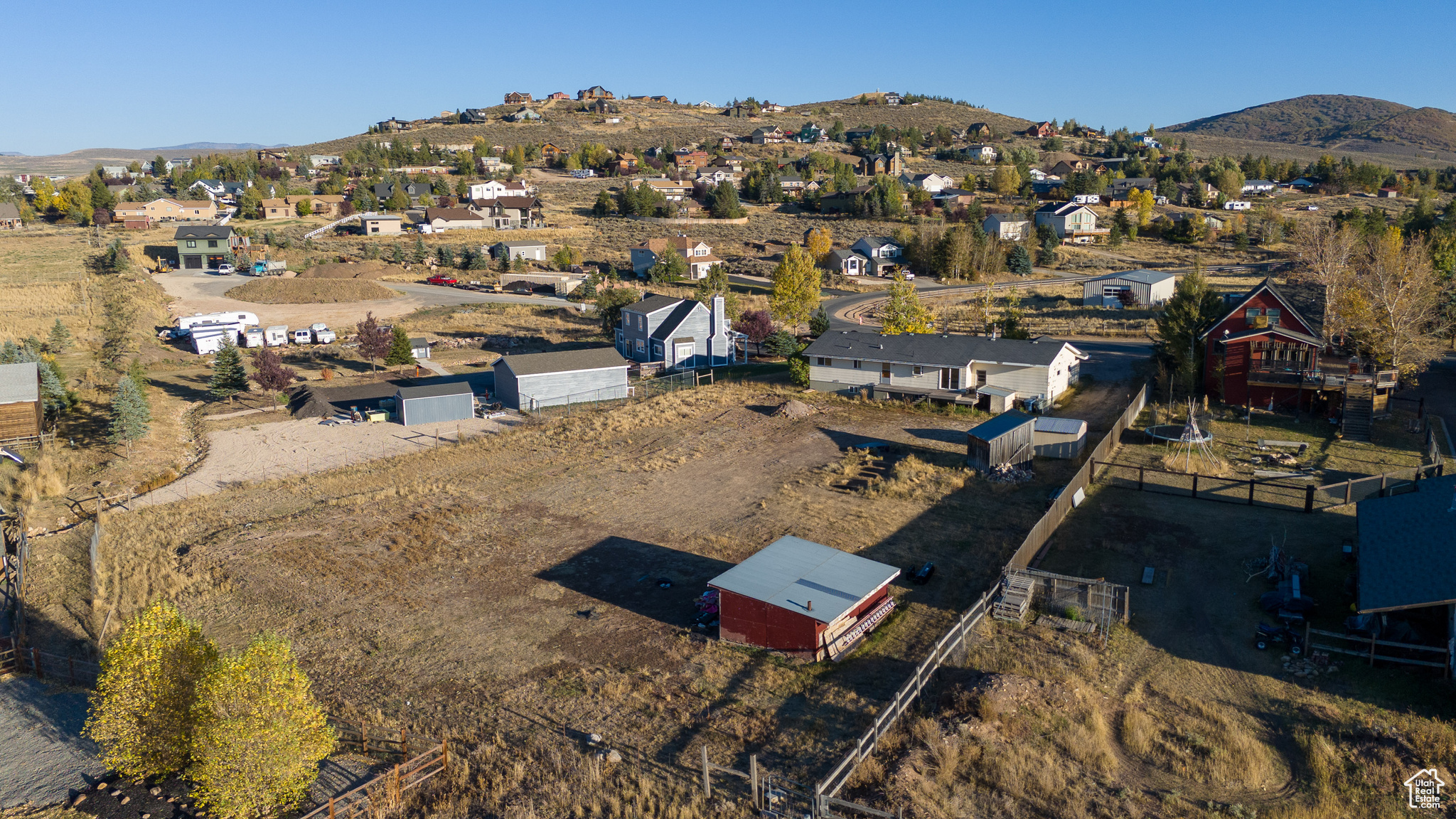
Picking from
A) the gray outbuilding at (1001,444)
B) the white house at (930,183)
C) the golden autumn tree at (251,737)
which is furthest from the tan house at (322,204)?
the golden autumn tree at (251,737)

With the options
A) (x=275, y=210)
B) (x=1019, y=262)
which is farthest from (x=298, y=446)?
(x=275, y=210)

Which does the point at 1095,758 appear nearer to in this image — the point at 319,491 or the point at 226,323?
the point at 319,491

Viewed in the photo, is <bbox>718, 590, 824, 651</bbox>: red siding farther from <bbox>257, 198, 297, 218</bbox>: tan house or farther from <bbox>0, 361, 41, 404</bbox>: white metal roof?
<bbox>257, 198, 297, 218</bbox>: tan house

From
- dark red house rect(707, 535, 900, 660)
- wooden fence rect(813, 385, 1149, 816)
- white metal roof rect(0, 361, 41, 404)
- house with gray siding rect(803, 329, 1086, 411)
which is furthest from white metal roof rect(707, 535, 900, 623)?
white metal roof rect(0, 361, 41, 404)

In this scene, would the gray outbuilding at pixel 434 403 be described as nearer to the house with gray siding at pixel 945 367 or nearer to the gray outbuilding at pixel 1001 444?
the house with gray siding at pixel 945 367

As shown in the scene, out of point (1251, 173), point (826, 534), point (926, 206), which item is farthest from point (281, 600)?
point (1251, 173)

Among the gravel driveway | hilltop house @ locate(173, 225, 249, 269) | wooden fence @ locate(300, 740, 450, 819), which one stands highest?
hilltop house @ locate(173, 225, 249, 269)

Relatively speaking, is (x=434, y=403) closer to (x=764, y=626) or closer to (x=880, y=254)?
(x=764, y=626)
